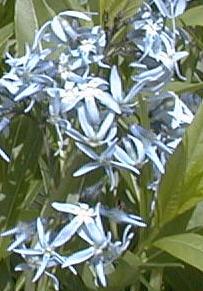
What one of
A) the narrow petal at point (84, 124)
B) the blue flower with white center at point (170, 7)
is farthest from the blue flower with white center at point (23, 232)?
the blue flower with white center at point (170, 7)

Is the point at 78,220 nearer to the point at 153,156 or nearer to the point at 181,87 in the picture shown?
the point at 153,156

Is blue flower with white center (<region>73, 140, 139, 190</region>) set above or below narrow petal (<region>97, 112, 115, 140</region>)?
below

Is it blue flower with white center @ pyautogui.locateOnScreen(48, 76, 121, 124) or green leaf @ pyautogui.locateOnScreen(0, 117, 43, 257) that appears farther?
green leaf @ pyautogui.locateOnScreen(0, 117, 43, 257)

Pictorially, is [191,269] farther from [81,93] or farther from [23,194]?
[81,93]

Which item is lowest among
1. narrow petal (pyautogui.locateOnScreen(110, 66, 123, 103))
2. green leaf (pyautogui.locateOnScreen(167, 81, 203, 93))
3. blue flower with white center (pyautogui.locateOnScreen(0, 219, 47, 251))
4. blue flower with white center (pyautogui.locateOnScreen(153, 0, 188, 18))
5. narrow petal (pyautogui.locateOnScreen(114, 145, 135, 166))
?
green leaf (pyautogui.locateOnScreen(167, 81, 203, 93))

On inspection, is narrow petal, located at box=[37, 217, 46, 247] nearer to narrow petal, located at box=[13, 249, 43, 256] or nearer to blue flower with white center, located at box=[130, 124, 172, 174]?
narrow petal, located at box=[13, 249, 43, 256]

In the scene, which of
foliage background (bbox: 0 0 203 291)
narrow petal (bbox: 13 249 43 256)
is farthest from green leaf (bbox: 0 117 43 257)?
narrow petal (bbox: 13 249 43 256)

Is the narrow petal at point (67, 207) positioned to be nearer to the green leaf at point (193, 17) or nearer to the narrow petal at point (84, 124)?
the narrow petal at point (84, 124)
